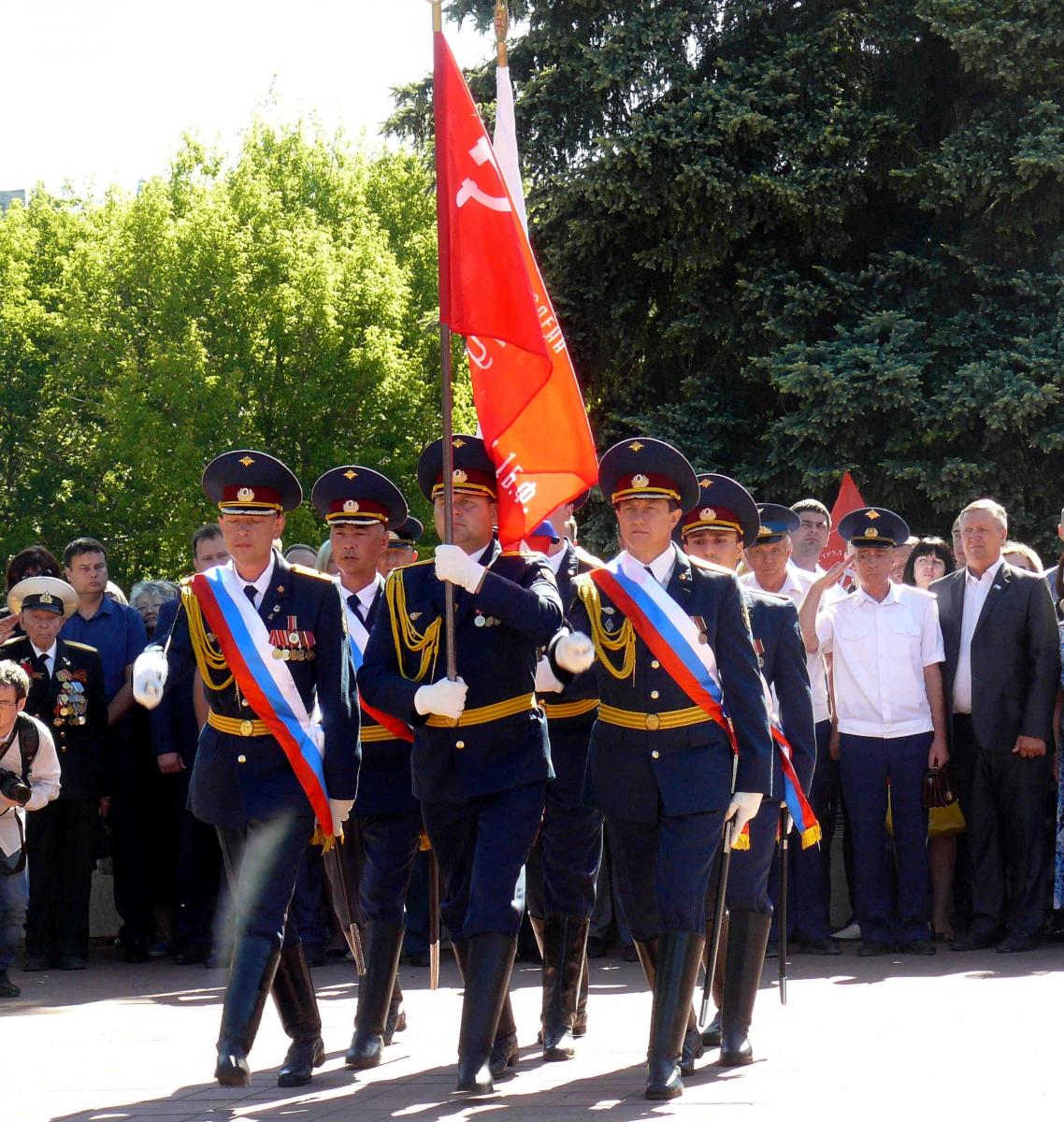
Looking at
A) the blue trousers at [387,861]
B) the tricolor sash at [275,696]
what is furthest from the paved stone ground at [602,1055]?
the tricolor sash at [275,696]

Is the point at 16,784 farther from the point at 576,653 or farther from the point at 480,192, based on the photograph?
the point at 576,653

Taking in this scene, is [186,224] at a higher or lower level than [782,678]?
higher

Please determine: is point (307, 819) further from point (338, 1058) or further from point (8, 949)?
point (8, 949)

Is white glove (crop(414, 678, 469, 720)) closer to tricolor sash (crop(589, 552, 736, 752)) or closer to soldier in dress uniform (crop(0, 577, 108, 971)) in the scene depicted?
tricolor sash (crop(589, 552, 736, 752))

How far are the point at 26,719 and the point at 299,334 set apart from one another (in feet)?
86.0

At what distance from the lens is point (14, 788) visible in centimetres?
955

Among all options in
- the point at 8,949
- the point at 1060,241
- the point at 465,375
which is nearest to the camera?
the point at 8,949

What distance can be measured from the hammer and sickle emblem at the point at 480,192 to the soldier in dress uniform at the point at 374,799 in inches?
50.5

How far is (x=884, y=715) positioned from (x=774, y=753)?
340 cm

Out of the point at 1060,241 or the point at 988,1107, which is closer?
the point at 988,1107

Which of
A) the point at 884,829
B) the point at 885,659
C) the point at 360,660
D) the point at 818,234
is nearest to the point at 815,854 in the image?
the point at 884,829

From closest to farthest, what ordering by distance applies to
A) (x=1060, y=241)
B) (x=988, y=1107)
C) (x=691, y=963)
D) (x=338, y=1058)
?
(x=988, y=1107) → (x=691, y=963) → (x=338, y=1058) → (x=1060, y=241)

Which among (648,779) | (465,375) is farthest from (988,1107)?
(465,375)

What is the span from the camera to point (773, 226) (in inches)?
886
